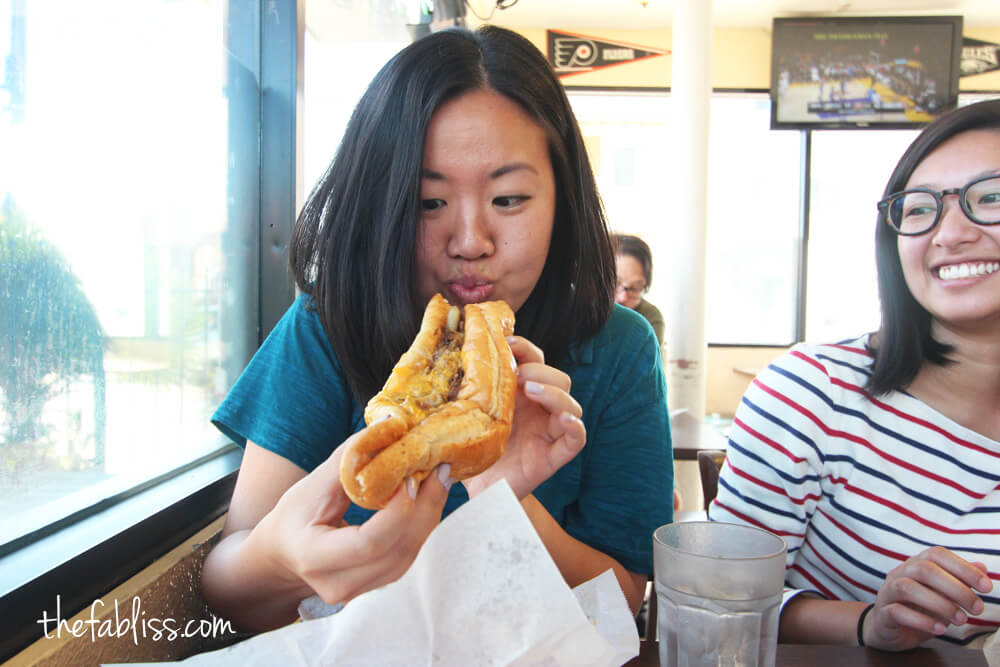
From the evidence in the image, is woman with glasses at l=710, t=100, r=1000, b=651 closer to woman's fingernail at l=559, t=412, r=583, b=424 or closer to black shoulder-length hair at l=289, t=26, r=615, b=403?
black shoulder-length hair at l=289, t=26, r=615, b=403

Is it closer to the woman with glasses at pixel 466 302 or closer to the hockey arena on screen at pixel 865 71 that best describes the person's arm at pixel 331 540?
the woman with glasses at pixel 466 302

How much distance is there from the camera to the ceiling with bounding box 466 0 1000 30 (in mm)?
6891

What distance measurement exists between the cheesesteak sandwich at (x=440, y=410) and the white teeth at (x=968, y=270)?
39.2 inches

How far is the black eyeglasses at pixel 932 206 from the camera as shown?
4.29 feet

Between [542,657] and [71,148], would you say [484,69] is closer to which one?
[71,148]

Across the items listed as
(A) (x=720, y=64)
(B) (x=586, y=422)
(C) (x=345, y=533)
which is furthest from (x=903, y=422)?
(A) (x=720, y=64)

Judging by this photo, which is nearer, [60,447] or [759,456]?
[60,447]

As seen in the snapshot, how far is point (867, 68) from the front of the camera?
7215mm

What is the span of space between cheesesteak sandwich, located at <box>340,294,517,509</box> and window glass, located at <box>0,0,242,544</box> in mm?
712

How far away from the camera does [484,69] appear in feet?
4.06

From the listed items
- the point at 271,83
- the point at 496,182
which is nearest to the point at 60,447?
the point at 496,182

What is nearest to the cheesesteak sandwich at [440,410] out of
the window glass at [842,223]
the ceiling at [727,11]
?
the ceiling at [727,11]

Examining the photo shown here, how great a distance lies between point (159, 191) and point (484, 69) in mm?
918

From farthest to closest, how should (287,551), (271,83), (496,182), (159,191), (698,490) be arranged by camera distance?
(698,490) → (271,83) → (159,191) → (496,182) → (287,551)
